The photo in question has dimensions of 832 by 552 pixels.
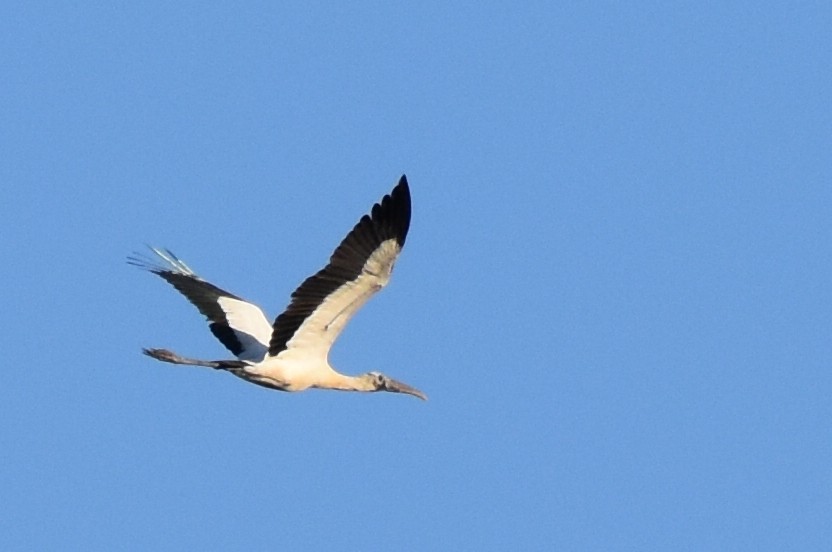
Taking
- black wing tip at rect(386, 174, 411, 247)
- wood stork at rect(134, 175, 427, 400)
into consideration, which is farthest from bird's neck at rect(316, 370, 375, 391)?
black wing tip at rect(386, 174, 411, 247)

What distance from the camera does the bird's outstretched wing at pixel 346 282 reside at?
18125 mm

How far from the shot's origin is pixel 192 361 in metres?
20.0

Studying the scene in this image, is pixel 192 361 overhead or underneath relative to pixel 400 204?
underneath

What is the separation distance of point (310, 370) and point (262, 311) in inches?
107

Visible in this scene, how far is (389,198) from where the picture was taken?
18078mm

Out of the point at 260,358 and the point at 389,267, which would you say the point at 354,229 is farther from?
the point at 260,358

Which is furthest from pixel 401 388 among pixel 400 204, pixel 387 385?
pixel 400 204

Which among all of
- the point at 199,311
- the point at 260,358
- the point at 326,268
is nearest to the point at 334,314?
the point at 326,268

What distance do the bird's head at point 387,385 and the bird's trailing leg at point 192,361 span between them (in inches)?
79.2

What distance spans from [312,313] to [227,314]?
11.7 feet

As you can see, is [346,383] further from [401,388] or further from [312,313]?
[312,313]

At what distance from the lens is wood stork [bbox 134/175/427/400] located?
18266 millimetres

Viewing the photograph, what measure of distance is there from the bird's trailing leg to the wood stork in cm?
1

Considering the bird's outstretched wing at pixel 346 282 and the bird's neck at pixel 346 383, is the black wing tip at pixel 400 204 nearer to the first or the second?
the bird's outstretched wing at pixel 346 282
